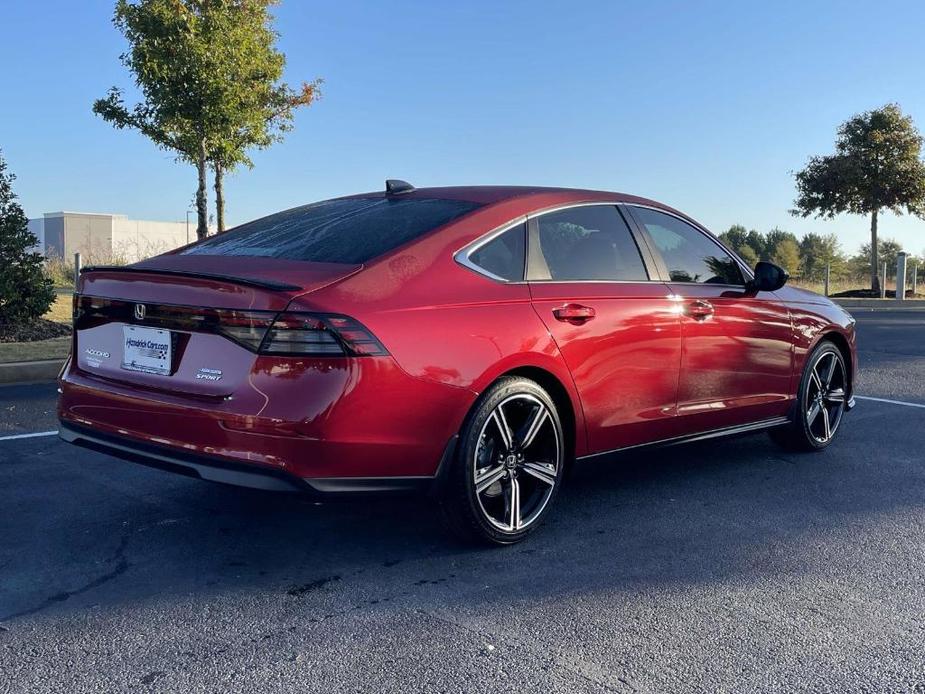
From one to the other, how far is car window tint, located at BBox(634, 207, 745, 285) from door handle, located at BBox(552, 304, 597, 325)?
0.83 m

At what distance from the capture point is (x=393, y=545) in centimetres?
387

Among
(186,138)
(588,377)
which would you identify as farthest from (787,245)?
(588,377)

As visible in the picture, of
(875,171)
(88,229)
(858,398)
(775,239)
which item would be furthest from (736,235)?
(858,398)

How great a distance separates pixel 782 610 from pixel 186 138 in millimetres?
15470

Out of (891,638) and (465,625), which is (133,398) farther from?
(891,638)

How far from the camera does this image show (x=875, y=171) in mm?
32594

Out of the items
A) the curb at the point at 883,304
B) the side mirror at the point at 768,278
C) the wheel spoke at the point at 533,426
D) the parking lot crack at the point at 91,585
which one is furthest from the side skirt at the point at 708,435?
the curb at the point at 883,304

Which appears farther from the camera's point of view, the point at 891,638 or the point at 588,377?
the point at 588,377

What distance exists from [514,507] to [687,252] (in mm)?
1936

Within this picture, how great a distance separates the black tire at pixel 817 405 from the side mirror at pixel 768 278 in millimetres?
744

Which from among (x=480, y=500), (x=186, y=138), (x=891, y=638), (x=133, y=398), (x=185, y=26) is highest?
(x=185, y=26)

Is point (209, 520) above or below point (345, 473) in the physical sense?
below

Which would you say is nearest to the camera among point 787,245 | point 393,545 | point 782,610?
point 782,610

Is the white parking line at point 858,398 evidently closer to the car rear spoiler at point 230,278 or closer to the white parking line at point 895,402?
the white parking line at point 895,402
